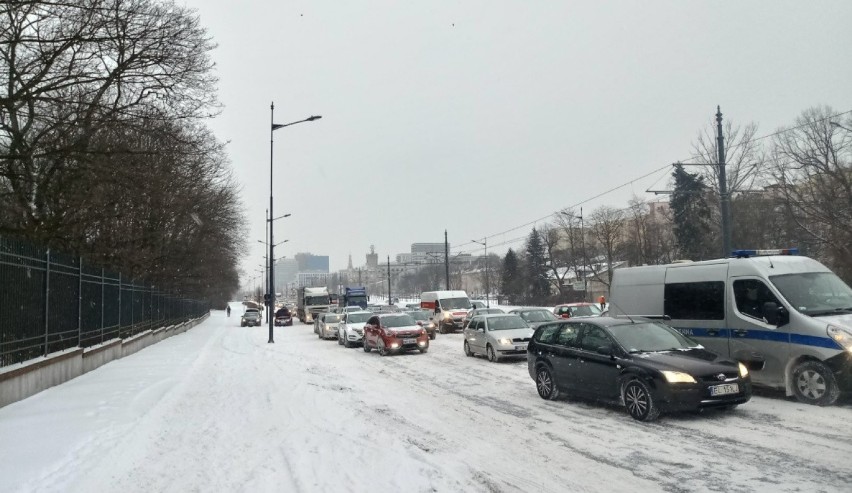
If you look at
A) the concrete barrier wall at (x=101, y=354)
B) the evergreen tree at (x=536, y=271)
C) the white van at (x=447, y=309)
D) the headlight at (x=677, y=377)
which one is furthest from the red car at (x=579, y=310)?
the evergreen tree at (x=536, y=271)

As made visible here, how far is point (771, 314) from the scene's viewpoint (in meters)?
10.5

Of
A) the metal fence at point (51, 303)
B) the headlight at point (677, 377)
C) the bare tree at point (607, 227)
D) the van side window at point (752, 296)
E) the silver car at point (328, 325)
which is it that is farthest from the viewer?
the bare tree at point (607, 227)

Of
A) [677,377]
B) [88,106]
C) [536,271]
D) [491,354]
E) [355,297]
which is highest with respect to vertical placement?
[88,106]

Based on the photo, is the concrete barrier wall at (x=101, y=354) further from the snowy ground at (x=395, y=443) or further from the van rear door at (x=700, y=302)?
the van rear door at (x=700, y=302)

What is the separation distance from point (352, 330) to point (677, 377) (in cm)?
1918

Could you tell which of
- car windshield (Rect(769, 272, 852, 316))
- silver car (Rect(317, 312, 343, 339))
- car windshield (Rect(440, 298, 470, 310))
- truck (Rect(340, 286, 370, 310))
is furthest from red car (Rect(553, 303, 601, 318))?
truck (Rect(340, 286, 370, 310))

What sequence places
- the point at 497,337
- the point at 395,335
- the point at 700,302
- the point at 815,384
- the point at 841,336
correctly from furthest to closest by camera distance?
the point at 395,335, the point at 497,337, the point at 700,302, the point at 815,384, the point at 841,336

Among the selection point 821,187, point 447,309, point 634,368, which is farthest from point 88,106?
point 821,187

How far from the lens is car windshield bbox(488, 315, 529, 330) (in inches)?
756

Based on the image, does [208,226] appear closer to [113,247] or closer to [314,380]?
[113,247]

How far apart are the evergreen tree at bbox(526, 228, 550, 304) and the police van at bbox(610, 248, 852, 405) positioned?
67049 mm

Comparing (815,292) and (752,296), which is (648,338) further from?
(815,292)

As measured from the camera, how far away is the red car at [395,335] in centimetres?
2173

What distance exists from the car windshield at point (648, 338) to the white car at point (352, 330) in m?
17.0
